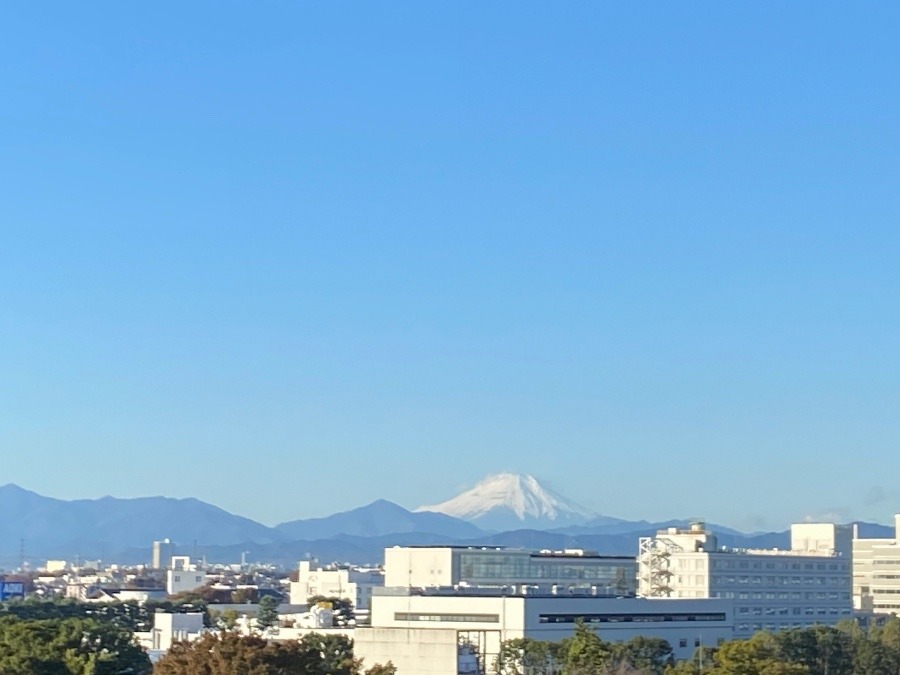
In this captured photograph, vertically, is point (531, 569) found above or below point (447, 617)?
above

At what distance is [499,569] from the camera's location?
112938mm

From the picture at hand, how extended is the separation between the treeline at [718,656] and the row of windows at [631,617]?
2.59m

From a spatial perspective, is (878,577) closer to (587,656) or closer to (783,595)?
(783,595)

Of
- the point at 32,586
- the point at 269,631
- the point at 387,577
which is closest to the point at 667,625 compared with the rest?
the point at 269,631

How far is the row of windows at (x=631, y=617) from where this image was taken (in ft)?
262

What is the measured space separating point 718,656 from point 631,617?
1187 inches

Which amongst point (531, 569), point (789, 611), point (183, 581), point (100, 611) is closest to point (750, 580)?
point (789, 611)

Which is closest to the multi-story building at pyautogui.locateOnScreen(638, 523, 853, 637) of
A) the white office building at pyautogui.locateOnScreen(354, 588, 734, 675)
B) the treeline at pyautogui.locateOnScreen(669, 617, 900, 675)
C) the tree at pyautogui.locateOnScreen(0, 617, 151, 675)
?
the white office building at pyautogui.locateOnScreen(354, 588, 734, 675)

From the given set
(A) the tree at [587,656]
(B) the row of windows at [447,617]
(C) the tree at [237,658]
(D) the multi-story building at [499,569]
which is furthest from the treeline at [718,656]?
(D) the multi-story building at [499,569]

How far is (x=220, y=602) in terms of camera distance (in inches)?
5709

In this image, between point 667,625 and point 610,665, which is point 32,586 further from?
point 610,665

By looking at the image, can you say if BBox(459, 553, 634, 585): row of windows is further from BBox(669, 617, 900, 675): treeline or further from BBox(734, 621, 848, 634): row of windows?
BBox(669, 617, 900, 675): treeline

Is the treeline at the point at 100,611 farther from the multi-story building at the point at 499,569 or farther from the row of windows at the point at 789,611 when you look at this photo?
the row of windows at the point at 789,611

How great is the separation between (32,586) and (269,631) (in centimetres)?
10937
